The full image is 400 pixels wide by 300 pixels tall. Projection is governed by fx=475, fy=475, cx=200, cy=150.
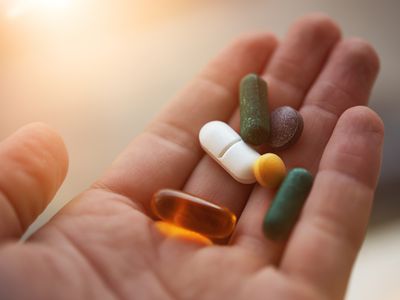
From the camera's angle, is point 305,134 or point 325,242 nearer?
point 325,242

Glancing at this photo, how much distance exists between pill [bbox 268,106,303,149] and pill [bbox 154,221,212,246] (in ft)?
1.43

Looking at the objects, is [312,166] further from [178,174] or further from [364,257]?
[364,257]

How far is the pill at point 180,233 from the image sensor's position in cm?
138

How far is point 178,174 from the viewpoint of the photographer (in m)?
1.63

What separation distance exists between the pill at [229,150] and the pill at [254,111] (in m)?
0.04

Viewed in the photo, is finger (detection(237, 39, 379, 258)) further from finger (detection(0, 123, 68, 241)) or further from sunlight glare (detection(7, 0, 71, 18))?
sunlight glare (detection(7, 0, 71, 18))

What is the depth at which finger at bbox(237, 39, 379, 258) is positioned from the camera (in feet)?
5.28

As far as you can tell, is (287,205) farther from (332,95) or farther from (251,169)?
(332,95)

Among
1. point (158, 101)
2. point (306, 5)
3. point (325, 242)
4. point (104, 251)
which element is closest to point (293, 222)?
point (325, 242)

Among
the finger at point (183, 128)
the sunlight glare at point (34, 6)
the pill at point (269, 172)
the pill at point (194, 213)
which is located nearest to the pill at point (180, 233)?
the pill at point (194, 213)

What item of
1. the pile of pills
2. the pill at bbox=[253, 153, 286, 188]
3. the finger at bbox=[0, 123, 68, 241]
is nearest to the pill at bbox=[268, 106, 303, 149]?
the pile of pills

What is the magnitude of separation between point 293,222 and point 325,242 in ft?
0.43

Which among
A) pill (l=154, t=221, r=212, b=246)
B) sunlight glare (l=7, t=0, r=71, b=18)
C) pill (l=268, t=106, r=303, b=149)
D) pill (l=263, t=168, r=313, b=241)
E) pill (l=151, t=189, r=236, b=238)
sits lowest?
pill (l=154, t=221, r=212, b=246)

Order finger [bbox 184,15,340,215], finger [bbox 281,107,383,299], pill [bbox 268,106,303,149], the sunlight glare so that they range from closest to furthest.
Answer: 1. finger [bbox 281,107,383,299]
2. pill [bbox 268,106,303,149]
3. finger [bbox 184,15,340,215]
4. the sunlight glare
